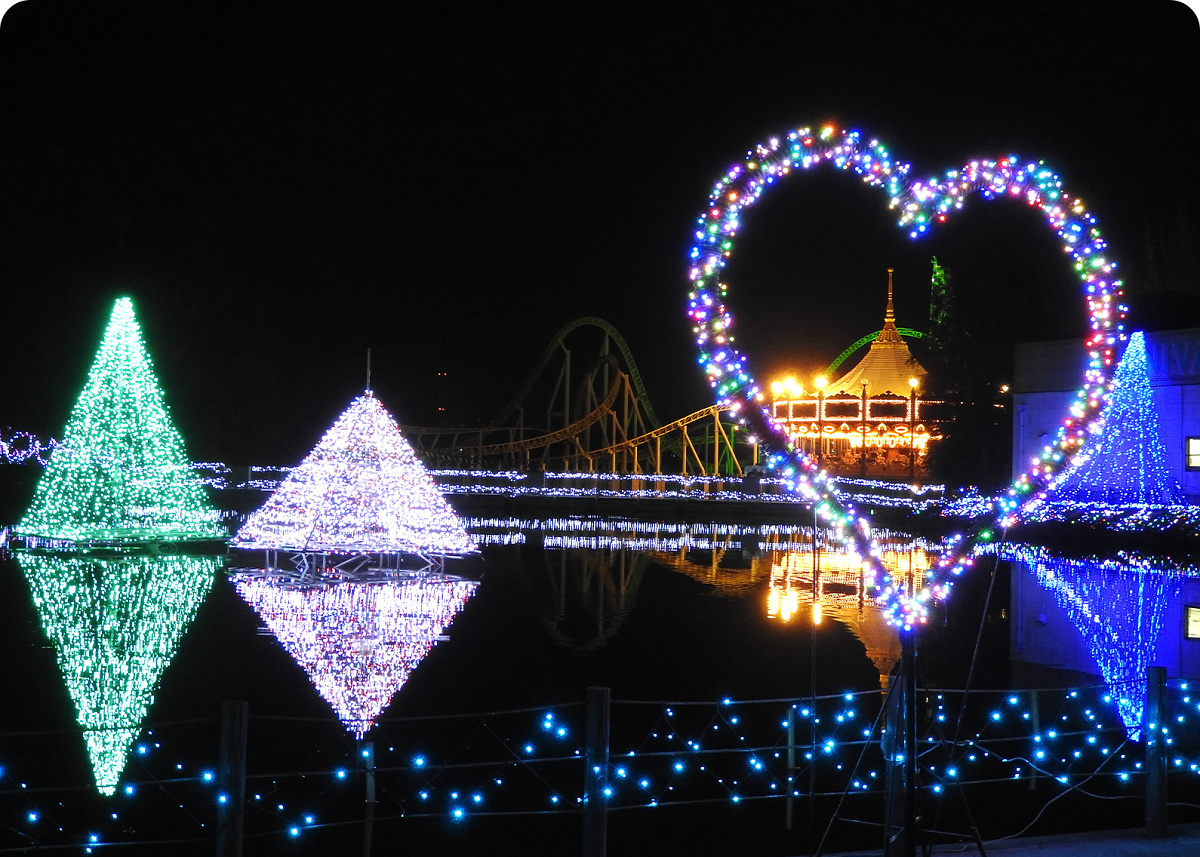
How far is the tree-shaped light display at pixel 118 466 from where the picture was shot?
22.8 meters

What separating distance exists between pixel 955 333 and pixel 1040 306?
2.25 meters

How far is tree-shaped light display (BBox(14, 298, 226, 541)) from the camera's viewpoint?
2281 centimetres

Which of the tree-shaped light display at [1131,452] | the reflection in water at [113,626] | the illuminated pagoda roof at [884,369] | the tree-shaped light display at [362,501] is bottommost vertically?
the reflection in water at [113,626]

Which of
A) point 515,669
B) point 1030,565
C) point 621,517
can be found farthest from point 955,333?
point 515,669

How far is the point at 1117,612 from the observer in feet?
49.1

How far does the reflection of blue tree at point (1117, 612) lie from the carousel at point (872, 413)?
58.0 feet

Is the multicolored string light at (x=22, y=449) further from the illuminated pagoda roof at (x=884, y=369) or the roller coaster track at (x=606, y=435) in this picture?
the illuminated pagoda roof at (x=884, y=369)

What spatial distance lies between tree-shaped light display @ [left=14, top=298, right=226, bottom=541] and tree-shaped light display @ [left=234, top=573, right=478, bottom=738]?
534 cm

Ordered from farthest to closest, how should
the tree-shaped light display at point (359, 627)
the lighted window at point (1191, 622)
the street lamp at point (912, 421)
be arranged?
1. the street lamp at point (912, 421)
2. the lighted window at point (1191, 622)
3. the tree-shaped light display at point (359, 627)

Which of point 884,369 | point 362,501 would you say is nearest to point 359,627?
point 362,501

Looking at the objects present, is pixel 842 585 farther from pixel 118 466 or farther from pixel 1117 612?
pixel 118 466

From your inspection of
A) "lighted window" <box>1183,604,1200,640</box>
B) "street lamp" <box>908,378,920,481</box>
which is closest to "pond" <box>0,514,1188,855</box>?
"lighted window" <box>1183,604,1200,640</box>

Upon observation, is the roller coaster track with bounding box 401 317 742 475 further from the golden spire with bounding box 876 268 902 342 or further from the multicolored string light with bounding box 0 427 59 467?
the multicolored string light with bounding box 0 427 59 467

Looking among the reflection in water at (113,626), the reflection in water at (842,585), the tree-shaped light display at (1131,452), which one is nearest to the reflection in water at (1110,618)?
the reflection in water at (842,585)
